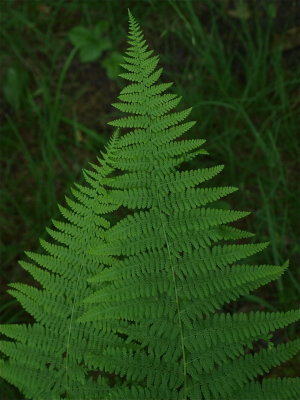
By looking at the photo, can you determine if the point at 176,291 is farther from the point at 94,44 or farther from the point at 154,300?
the point at 94,44

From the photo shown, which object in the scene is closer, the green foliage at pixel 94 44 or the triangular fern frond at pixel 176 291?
the triangular fern frond at pixel 176 291

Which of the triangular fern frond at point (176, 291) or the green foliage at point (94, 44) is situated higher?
the green foliage at point (94, 44)

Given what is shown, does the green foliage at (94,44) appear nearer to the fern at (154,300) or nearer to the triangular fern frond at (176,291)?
the fern at (154,300)

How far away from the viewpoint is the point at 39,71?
4.02 m

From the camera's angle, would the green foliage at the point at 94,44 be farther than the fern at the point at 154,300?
Yes

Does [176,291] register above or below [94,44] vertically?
below

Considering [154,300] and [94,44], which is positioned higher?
[94,44]

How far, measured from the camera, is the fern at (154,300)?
179 centimetres

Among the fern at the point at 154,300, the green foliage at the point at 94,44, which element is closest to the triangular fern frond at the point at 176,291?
the fern at the point at 154,300

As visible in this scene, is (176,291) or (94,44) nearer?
(176,291)

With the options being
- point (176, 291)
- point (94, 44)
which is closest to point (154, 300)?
point (176, 291)

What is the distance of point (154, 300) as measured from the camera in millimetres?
1869

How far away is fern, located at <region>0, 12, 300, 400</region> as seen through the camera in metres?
1.79

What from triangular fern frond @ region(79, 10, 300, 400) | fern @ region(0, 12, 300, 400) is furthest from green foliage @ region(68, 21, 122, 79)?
triangular fern frond @ region(79, 10, 300, 400)
